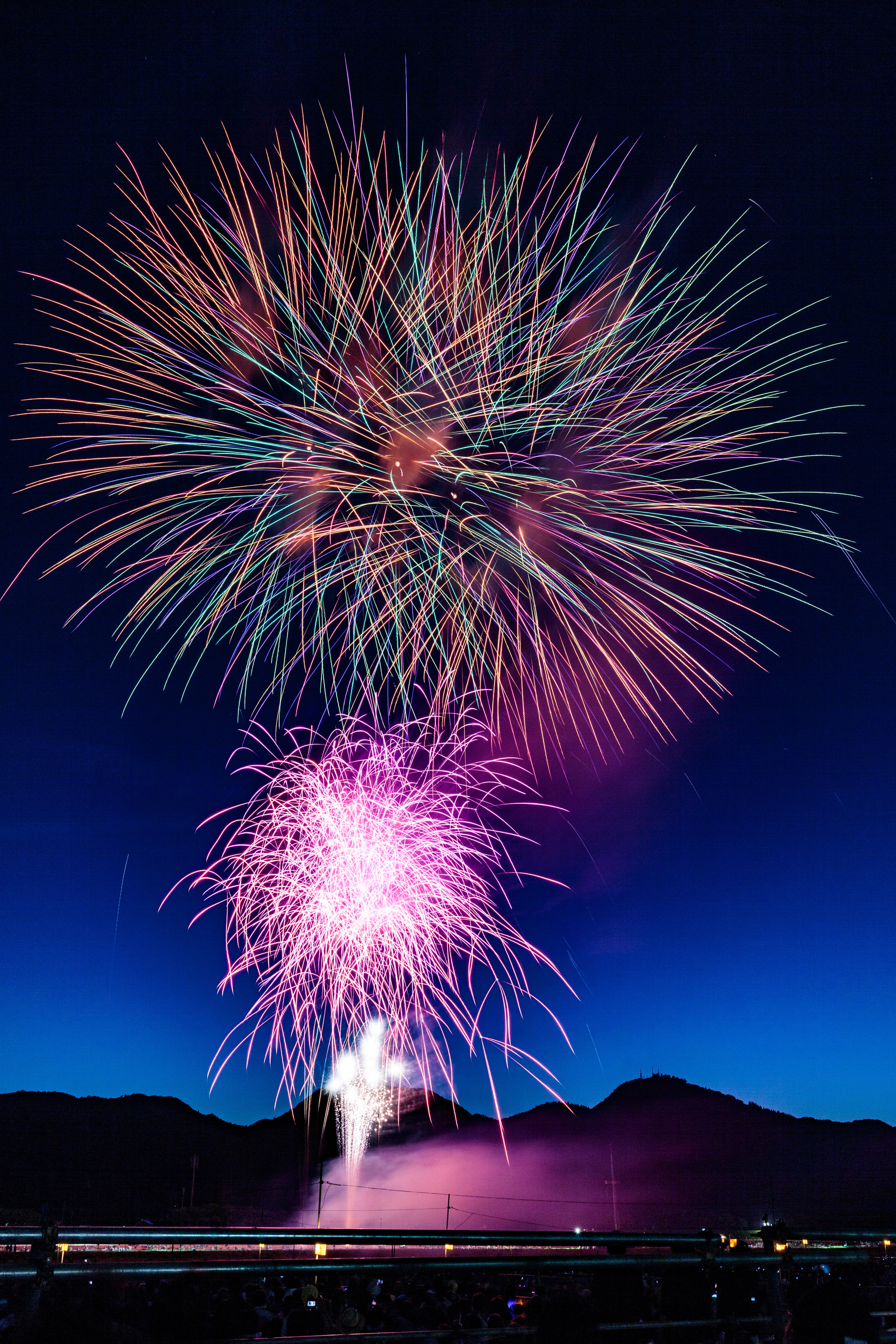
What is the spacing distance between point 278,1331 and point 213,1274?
7.40 meters

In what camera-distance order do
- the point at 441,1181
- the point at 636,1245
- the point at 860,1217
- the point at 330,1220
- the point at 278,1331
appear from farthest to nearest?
the point at 441,1181 < the point at 330,1220 < the point at 860,1217 < the point at 278,1331 < the point at 636,1245

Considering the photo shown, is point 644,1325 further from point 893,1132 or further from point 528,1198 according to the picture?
point 528,1198

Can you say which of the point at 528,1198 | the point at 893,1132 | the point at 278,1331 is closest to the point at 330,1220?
the point at 528,1198

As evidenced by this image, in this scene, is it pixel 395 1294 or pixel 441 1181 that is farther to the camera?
pixel 441 1181

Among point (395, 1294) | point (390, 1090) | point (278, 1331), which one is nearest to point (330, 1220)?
point (390, 1090)

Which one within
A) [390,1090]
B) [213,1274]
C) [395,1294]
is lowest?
[395,1294]

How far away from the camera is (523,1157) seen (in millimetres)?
173875

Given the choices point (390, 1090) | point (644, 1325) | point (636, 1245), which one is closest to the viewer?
point (644, 1325)

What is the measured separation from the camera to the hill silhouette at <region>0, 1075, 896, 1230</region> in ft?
449

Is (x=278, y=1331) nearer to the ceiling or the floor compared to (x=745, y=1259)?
nearer to the floor

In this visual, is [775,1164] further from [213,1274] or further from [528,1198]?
[213,1274]

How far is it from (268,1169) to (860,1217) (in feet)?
311

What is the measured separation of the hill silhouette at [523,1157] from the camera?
136875 mm

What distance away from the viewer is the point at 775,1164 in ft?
494
